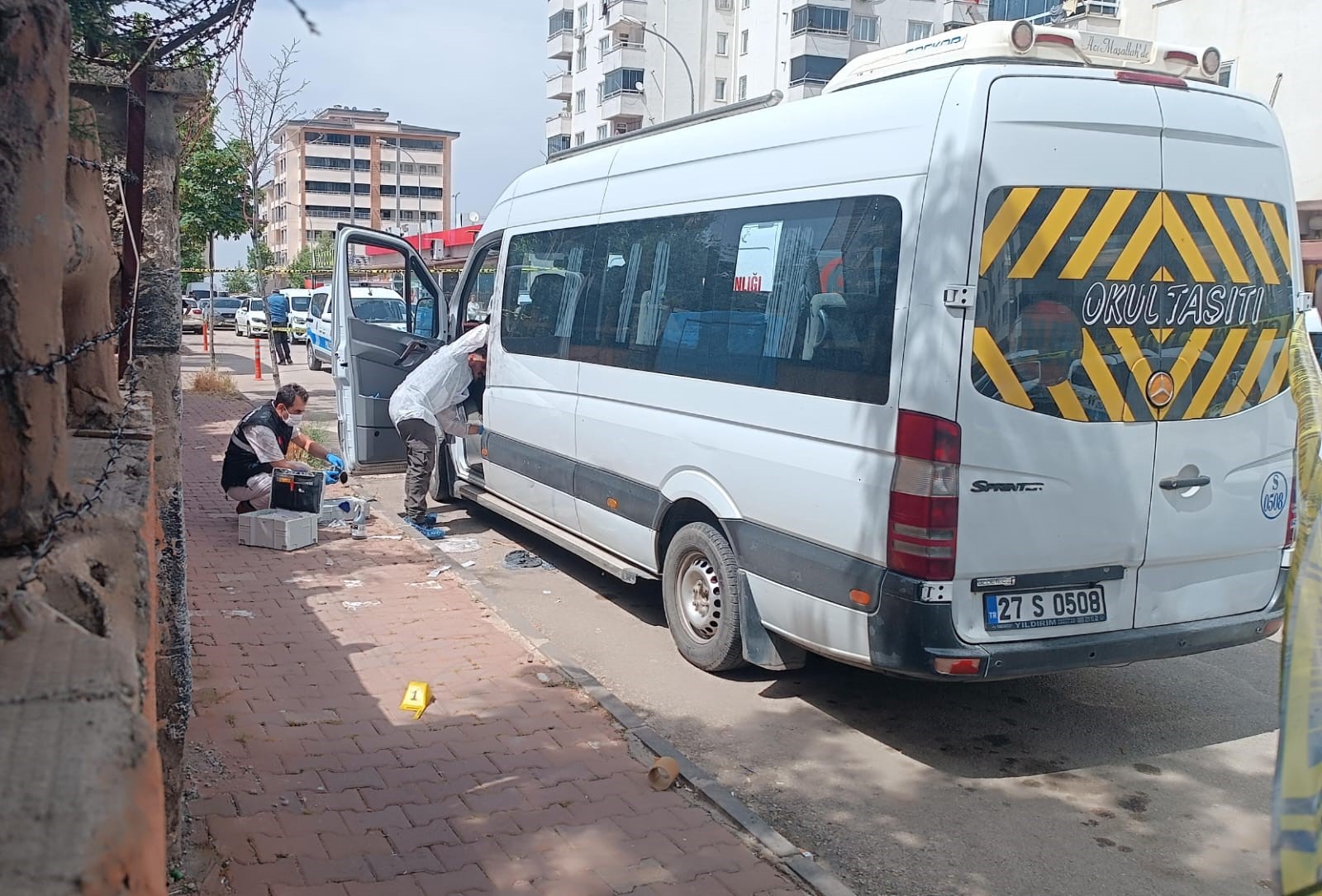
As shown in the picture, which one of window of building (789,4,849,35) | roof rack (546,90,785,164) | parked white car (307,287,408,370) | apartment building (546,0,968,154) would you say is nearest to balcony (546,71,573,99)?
apartment building (546,0,968,154)

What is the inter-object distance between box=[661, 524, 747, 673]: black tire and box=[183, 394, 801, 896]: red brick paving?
0.76m

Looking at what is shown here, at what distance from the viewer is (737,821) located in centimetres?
420

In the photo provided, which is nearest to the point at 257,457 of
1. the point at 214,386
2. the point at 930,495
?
the point at 930,495

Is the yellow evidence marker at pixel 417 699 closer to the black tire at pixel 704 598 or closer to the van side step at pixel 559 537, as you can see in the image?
the black tire at pixel 704 598

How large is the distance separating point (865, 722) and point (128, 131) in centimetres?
402

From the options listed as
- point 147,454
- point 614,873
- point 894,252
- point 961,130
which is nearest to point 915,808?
point 614,873

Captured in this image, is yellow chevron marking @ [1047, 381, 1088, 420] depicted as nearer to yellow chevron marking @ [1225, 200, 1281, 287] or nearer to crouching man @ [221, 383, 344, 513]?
yellow chevron marking @ [1225, 200, 1281, 287]

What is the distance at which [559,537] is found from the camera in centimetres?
745

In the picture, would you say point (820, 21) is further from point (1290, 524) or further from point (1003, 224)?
point (1003, 224)

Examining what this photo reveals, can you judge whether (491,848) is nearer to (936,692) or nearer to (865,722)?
(865,722)

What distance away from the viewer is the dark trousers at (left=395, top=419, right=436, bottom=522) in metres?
8.88

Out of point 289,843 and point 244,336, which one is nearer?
point 289,843

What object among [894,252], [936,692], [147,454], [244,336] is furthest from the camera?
[244,336]

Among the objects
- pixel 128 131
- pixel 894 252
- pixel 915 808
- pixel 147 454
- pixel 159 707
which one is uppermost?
pixel 128 131
